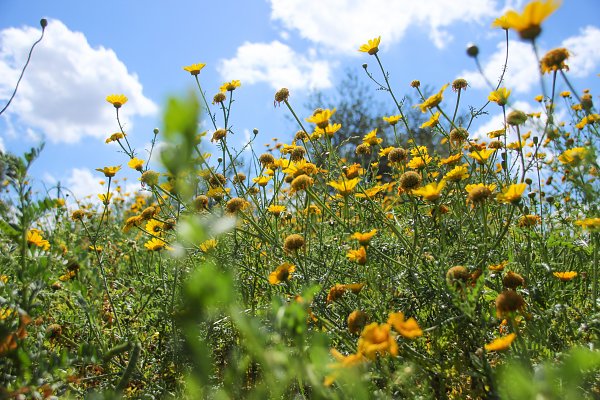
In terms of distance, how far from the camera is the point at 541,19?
1444 mm

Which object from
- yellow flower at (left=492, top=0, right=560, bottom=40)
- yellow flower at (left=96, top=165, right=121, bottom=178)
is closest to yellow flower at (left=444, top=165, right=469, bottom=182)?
yellow flower at (left=492, top=0, right=560, bottom=40)

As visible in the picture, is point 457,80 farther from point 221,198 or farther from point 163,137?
point 163,137

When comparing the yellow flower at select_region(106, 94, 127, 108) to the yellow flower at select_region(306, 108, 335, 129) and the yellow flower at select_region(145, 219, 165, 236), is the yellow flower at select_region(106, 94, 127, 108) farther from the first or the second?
the yellow flower at select_region(306, 108, 335, 129)

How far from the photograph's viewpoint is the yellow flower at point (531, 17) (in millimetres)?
1413

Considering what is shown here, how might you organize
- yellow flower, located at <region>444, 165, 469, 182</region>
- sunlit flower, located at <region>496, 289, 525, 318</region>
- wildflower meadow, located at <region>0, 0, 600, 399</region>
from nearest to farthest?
wildflower meadow, located at <region>0, 0, 600, 399</region> → sunlit flower, located at <region>496, 289, 525, 318</region> → yellow flower, located at <region>444, 165, 469, 182</region>

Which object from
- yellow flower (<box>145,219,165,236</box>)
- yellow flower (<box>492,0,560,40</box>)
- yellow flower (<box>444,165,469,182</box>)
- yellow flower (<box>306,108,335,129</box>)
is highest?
yellow flower (<box>145,219,165,236</box>)

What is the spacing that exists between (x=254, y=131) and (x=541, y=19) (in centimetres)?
274

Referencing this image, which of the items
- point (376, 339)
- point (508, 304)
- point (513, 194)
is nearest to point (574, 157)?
point (513, 194)

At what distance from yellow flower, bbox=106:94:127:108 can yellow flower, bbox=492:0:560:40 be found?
274 cm

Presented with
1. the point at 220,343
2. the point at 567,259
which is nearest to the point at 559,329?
the point at 567,259

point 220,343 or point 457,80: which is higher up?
point 457,80

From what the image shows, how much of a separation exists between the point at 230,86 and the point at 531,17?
2222 millimetres

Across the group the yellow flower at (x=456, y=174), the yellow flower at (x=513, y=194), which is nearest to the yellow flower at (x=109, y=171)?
the yellow flower at (x=456, y=174)

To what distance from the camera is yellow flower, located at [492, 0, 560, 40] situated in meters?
1.41
